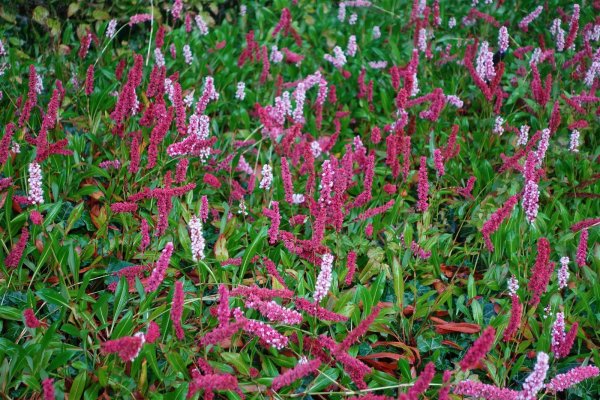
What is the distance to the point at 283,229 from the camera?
160 inches

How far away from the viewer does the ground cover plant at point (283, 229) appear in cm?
289

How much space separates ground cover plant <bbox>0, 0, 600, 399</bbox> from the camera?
2.89 m

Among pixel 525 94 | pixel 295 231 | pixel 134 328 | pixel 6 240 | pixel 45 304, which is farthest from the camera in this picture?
pixel 525 94

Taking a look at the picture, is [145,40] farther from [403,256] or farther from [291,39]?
[403,256]

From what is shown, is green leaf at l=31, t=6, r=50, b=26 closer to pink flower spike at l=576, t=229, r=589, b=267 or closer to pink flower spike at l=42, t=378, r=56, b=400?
pink flower spike at l=42, t=378, r=56, b=400

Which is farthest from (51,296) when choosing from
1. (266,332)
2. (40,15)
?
(40,15)

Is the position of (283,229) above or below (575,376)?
below

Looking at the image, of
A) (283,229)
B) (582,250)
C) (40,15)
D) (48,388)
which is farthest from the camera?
(40,15)

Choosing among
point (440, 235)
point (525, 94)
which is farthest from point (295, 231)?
point (525, 94)

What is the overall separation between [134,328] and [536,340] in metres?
2.01

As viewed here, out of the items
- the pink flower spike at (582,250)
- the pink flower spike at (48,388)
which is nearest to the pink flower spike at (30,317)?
the pink flower spike at (48,388)

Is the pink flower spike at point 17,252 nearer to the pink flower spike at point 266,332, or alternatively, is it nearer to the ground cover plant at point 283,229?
the ground cover plant at point 283,229

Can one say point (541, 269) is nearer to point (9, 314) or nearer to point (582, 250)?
point (582, 250)

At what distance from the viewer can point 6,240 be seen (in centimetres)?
359
